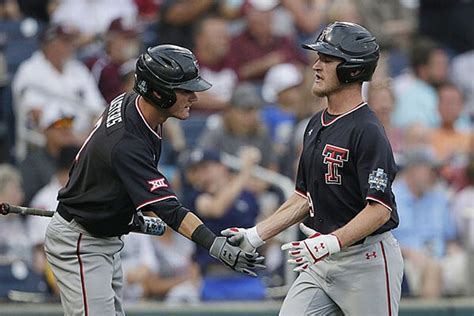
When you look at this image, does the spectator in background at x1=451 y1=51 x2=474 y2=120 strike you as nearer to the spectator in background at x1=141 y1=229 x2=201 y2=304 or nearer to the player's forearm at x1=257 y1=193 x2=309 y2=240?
the spectator in background at x1=141 y1=229 x2=201 y2=304

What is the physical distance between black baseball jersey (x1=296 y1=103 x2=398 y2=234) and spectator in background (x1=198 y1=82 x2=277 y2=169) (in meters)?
3.44

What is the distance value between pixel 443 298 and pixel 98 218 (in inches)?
151

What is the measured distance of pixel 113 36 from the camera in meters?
10.2

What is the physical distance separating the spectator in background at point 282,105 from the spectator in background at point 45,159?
1.74 meters

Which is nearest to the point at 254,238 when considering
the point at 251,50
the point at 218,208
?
the point at 218,208

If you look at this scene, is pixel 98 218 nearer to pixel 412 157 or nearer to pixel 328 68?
pixel 328 68

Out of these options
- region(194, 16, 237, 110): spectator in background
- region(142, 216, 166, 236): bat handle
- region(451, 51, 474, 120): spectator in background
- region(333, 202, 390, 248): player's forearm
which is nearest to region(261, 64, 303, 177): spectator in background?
region(194, 16, 237, 110): spectator in background

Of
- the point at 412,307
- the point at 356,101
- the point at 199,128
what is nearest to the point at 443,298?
the point at 412,307

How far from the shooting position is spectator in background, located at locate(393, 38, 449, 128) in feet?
33.5

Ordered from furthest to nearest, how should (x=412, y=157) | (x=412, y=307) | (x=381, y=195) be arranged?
(x=412, y=157) < (x=412, y=307) < (x=381, y=195)

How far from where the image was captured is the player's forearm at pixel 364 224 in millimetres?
5195

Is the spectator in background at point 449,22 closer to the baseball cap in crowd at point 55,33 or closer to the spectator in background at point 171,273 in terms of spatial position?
the baseball cap in crowd at point 55,33

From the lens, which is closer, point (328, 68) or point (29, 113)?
point (328, 68)

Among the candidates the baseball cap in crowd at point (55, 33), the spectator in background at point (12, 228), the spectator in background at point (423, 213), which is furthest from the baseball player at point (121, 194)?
the baseball cap in crowd at point (55, 33)
